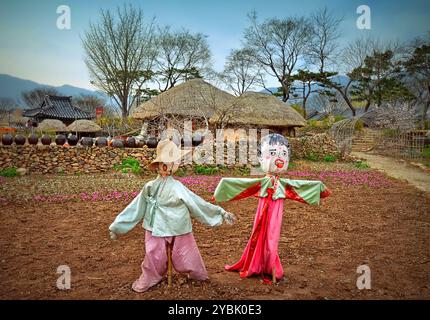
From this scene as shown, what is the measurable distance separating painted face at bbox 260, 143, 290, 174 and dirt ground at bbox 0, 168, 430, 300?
1337 millimetres

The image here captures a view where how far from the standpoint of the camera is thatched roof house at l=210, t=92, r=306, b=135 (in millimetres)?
17375

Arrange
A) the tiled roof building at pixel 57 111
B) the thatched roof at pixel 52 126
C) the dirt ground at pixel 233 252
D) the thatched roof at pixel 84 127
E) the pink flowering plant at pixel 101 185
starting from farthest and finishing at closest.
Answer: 1. the tiled roof building at pixel 57 111
2. the thatched roof at pixel 52 126
3. the thatched roof at pixel 84 127
4. the pink flowering plant at pixel 101 185
5. the dirt ground at pixel 233 252

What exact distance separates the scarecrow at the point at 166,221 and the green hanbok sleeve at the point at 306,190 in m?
0.85

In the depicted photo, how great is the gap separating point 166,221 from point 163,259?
1.50ft

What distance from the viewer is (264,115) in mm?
18766

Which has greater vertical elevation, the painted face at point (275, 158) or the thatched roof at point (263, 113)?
the thatched roof at point (263, 113)

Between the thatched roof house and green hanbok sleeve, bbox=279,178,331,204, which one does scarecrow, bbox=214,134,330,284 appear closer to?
green hanbok sleeve, bbox=279,178,331,204

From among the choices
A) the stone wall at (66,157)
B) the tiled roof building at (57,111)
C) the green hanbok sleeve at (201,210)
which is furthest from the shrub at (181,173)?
the tiled roof building at (57,111)

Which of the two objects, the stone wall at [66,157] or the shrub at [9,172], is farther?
the stone wall at [66,157]

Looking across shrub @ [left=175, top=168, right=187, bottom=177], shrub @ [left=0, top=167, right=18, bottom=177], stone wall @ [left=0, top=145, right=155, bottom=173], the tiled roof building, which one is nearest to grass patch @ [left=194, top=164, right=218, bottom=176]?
shrub @ [left=175, top=168, right=187, bottom=177]

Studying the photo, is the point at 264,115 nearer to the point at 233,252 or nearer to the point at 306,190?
the point at 233,252

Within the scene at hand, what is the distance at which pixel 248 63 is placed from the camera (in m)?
31.4

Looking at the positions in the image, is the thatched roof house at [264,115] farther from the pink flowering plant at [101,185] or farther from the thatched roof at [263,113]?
the pink flowering plant at [101,185]

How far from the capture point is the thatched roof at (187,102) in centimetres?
1791
